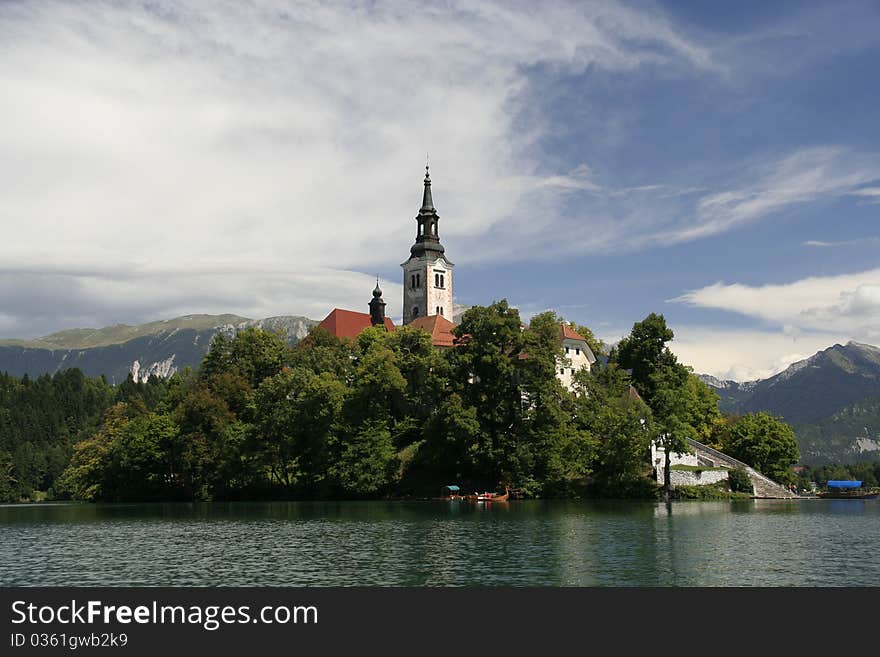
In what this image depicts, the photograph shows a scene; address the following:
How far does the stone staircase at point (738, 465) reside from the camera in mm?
84750

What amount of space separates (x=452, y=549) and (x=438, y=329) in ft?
255

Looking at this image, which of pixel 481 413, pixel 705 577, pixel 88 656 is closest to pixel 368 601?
pixel 88 656

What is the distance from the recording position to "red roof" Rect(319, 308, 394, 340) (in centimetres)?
12650

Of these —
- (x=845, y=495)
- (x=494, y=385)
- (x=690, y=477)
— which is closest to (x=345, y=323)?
(x=494, y=385)

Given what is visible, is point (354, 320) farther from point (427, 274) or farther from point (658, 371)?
point (658, 371)

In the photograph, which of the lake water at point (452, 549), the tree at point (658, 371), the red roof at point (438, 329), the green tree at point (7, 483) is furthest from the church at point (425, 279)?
the lake water at point (452, 549)

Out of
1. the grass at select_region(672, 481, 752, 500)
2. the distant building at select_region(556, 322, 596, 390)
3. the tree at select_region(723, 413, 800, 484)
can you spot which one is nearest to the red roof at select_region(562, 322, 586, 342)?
the distant building at select_region(556, 322, 596, 390)

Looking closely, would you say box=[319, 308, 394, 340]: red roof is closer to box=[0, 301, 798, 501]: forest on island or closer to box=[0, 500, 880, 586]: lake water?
box=[0, 301, 798, 501]: forest on island

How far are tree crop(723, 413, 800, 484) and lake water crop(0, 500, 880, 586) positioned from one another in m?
25.8

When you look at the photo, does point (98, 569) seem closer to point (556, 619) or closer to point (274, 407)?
point (556, 619)

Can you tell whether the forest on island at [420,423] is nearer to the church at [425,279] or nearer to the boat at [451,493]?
the boat at [451,493]

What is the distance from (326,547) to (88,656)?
71.5 ft

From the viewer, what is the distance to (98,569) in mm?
33531

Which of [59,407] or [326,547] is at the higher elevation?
[59,407]
